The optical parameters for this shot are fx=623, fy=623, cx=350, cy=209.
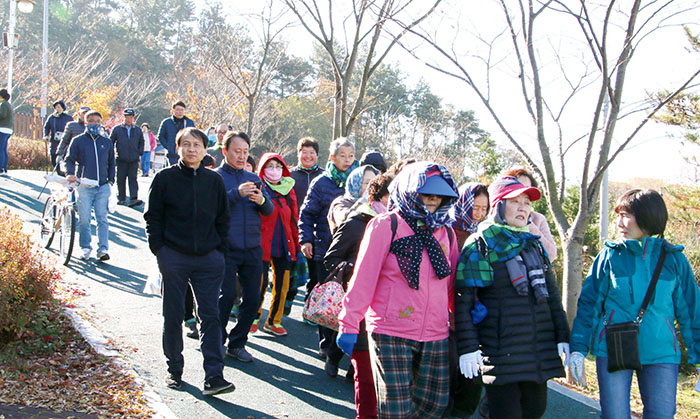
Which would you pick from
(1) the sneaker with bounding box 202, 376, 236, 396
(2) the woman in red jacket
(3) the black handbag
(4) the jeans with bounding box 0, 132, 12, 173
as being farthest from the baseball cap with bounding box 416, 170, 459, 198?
(4) the jeans with bounding box 0, 132, 12, 173

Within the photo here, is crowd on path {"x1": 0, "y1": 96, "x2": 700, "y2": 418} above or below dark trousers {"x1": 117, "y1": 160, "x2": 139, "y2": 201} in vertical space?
below

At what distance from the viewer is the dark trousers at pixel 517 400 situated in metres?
3.52

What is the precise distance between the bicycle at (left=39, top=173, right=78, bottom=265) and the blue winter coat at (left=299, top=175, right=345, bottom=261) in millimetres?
4127

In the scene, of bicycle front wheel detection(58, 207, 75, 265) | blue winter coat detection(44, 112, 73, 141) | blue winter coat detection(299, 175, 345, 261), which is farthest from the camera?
blue winter coat detection(44, 112, 73, 141)

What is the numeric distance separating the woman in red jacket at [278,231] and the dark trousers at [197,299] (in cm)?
130

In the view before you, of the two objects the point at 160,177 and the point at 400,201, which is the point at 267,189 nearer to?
the point at 160,177

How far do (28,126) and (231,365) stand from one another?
30534mm

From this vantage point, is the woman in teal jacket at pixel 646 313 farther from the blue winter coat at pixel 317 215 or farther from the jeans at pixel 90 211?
the jeans at pixel 90 211

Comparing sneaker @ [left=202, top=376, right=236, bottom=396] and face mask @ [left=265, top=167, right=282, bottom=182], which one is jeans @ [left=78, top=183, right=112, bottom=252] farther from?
sneaker @ [left=202, top=376, right=236, bottom=396]

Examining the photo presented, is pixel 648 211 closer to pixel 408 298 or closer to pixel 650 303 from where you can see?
pixel 650 303

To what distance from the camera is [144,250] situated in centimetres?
1034

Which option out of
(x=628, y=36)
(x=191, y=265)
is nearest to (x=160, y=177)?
(x=191, y=265)

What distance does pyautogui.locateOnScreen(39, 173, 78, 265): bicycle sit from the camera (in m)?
8.79

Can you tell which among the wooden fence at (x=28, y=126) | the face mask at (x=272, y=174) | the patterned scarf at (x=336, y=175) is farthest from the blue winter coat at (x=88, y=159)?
the wooden fence at (x=28, y=126)
